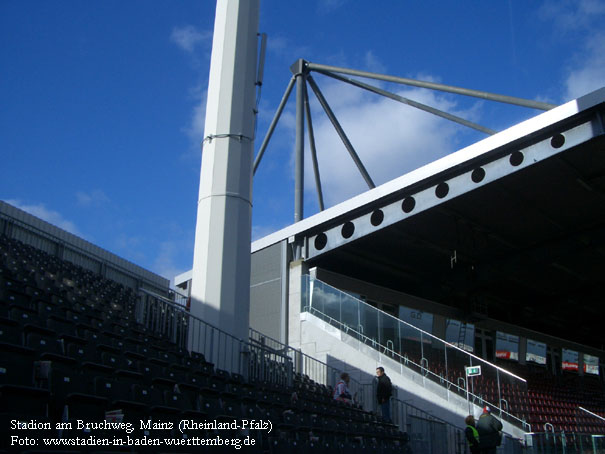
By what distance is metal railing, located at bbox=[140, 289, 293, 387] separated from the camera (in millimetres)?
11430

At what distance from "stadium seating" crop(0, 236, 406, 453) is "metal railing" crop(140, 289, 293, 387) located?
408 mm

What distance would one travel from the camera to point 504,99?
18.0 meters

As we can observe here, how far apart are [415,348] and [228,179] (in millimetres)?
6221

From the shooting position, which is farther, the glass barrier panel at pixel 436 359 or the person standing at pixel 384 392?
the glass barrier panel at pixel 436 359

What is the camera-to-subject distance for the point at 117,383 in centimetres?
609

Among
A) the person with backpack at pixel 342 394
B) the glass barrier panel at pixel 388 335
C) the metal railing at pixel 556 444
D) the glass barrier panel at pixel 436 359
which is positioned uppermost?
the glass barrier panel at pixel 388 335

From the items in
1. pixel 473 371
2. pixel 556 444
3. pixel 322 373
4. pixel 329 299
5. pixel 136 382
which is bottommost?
pixel 556 444

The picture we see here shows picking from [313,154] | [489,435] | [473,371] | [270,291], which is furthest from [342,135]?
[489,435]

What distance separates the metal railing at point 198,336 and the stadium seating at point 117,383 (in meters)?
0.41

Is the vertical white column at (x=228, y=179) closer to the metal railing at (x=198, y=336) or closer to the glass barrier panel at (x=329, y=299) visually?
the metal railing at (x=198, y=336)

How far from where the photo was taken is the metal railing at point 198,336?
11.4 metres

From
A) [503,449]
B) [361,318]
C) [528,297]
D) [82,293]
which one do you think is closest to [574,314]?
[528,297]

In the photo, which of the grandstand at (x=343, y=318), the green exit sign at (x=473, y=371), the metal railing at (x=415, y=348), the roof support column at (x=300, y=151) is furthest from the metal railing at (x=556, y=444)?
the roof support column at (x=300, y=151)

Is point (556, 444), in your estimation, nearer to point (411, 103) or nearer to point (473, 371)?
point (473, 371)
